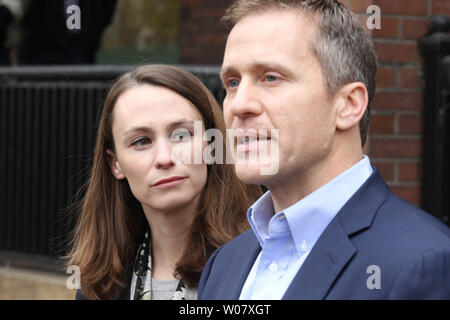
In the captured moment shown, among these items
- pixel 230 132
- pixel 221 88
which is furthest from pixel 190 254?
pixel 221 88

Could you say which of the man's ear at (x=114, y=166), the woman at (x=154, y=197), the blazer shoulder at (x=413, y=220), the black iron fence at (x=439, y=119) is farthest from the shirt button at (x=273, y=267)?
the black iron fence at (x=439, y=119)

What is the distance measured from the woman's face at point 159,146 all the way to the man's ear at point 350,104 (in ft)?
3.88

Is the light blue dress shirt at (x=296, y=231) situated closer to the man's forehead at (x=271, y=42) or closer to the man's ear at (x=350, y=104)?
the man's ear at (x=350, y=104)

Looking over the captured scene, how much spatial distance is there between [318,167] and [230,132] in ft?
1.01

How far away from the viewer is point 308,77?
2244 mm

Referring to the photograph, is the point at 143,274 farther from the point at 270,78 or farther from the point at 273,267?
the point at 270,78

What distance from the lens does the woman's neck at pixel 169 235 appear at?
11.5 ft

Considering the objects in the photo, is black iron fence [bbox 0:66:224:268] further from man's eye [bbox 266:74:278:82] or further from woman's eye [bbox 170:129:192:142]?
man's eye [bbox 266:74:278:82]

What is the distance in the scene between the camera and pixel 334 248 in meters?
2.13

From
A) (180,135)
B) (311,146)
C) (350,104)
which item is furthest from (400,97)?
(311,146)

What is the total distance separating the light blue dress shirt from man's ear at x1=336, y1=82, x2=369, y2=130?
0.14 metres

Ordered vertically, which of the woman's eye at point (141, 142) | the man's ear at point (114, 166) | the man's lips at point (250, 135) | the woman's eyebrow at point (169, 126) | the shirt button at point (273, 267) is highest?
the woman's eyebrow at point (169, 126)

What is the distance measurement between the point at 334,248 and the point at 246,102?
0.52 m
